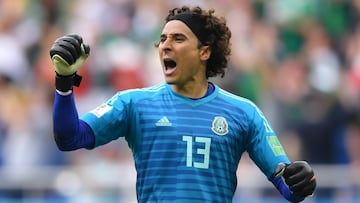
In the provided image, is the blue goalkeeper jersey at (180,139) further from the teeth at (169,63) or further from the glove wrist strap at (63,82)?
the glove wrist strap at (63,82)

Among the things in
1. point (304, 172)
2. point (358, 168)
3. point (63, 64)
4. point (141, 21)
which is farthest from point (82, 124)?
point (141, 21)

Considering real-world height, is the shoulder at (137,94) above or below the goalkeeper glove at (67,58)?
below

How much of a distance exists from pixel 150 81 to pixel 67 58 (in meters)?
7.13

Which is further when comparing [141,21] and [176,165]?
[141,21]

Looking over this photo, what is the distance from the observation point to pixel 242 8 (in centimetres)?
1642

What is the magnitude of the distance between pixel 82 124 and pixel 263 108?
21.9ft

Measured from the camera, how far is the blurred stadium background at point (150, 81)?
534 inches

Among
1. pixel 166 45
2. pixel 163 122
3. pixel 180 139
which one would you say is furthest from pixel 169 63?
pixel 180 139

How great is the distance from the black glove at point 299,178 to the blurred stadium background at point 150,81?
5077 mm

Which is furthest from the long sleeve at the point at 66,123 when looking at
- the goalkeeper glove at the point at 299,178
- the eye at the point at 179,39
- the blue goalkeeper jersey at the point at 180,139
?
the goalkeeper glove at the point at 299,178

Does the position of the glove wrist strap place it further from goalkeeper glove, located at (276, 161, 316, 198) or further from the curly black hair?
goalkeeper glove, located at (276, 161, 316, 198)

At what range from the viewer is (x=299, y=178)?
27.1 ft

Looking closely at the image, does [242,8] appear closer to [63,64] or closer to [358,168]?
[358,168]

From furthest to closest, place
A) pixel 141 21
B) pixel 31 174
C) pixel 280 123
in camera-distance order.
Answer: pixel 141 21 → pixel 280 123 → pixel 31 174
